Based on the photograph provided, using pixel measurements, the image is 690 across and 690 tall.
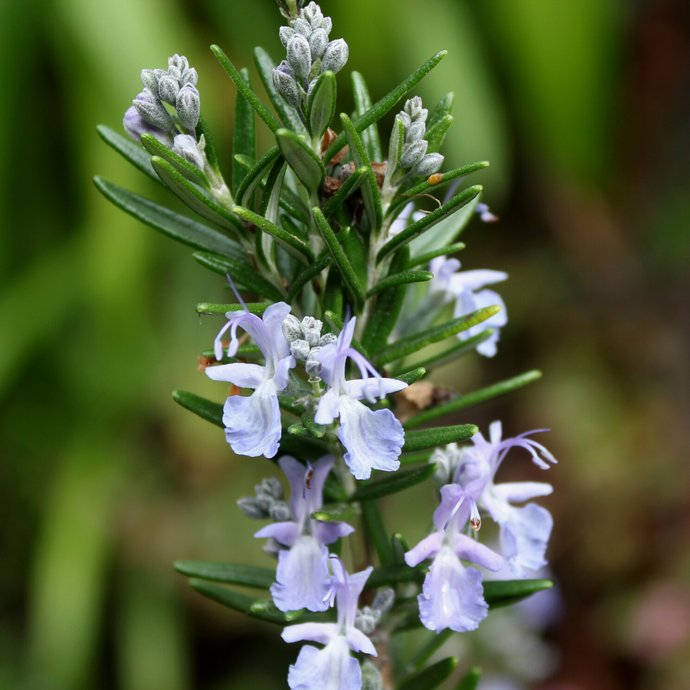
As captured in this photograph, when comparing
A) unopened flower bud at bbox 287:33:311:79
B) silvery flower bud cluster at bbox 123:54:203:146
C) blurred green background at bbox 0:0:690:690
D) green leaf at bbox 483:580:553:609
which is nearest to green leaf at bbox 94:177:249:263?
silvery flower bud cluster at bbox 123:54:203:146

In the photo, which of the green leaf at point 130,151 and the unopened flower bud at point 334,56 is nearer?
the unopened flower bud at point 334,56

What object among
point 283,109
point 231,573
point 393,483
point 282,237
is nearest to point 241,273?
point 282,237

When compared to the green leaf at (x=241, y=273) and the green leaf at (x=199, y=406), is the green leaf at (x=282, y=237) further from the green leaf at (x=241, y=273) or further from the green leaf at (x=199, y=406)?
the green leaf at (x=199, y=406)

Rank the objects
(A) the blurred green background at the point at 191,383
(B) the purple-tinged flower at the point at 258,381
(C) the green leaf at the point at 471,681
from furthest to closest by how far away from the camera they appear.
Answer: (A) the blurred green background at the point at 191,383 → (C) the green leaf at the point at 471,681 → (B) the purple-tinged flower at the point at 258,381

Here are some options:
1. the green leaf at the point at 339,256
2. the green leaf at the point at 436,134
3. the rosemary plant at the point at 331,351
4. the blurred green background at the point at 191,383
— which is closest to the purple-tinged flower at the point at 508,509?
the rosemary plant at the point at 331,351

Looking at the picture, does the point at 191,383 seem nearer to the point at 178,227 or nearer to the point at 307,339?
the point at 178,227

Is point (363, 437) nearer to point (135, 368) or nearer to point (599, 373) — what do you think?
point (135, 368)

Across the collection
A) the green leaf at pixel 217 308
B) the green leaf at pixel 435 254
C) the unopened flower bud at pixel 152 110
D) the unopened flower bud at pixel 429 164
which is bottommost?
the green leaf at pixel 435 254
